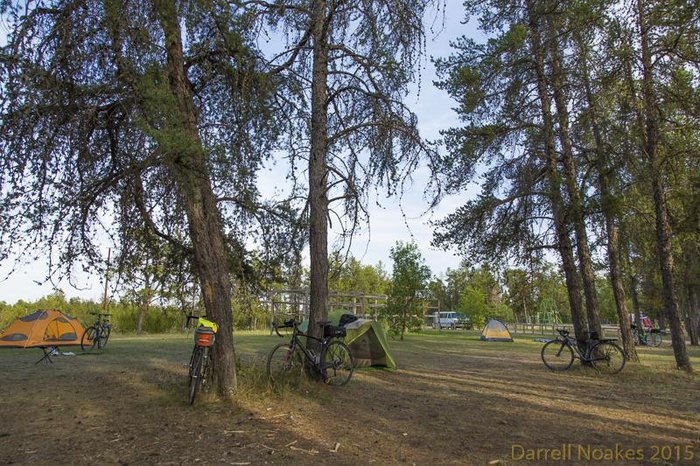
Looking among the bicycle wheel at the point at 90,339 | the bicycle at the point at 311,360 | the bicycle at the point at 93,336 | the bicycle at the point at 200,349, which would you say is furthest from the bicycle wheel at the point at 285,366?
the bicycle wheel at the point at 90,339

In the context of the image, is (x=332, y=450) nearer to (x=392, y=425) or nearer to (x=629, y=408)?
(x=392, y=425)

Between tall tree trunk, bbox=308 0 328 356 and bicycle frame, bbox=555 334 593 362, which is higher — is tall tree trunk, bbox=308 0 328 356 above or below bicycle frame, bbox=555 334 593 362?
above

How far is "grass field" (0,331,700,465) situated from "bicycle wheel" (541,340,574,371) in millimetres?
1598

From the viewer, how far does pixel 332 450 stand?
164 inches

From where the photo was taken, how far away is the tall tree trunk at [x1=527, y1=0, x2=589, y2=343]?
9.95 meters

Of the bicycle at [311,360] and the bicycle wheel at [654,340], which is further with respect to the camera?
the bicycle wheel at [654,340]

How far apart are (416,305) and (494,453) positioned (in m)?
16.6

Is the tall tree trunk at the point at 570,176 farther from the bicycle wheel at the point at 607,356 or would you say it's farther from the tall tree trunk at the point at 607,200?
the tall tree trunk at the point at 607,200

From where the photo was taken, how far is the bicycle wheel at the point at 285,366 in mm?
6520

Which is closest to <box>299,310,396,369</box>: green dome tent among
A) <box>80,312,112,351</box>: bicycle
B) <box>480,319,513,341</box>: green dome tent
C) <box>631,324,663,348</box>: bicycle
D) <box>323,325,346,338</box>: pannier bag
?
<box>323,325,346,338</box>: pannier bag

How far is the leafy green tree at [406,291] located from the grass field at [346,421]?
1171 cm

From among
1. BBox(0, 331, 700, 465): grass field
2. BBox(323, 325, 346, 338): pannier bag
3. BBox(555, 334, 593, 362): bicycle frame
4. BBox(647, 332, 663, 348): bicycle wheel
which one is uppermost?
BBox(323, 325, 346, 338): pannier bag

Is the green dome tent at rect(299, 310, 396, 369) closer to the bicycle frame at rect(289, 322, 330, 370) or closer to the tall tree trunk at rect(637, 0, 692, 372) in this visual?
the bicycle frame at rect(289, 322, 330, 370)

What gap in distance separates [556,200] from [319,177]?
17.3 feet
